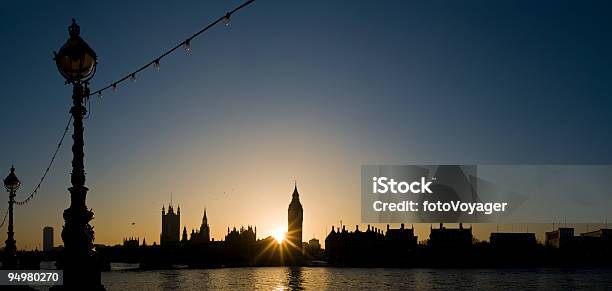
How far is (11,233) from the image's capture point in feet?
73.4

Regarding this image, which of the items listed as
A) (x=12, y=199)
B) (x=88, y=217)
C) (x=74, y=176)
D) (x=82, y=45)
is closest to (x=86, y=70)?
(x=82, y=45)

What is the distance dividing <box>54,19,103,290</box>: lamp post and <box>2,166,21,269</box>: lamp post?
14002 millimetres

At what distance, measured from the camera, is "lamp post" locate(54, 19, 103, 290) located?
24.7 feet

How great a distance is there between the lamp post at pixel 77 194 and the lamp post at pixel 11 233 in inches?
551

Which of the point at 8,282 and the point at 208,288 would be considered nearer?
the point at 8,282

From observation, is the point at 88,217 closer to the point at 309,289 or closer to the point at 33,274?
the point at 33,274

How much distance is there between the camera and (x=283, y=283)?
603 feet

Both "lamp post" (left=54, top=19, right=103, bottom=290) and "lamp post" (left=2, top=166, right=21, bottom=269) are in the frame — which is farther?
"lamp post" (left=2, top=166, right=21, bottom=269)

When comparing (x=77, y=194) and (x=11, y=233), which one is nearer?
(x=77, y=194)

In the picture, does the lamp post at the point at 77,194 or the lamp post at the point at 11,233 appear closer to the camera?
the lamp post at the point at 77,194

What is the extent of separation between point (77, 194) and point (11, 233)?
1650cm

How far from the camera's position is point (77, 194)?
7855 mm

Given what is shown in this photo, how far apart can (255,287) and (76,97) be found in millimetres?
159258

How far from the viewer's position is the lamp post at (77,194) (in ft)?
24.7
